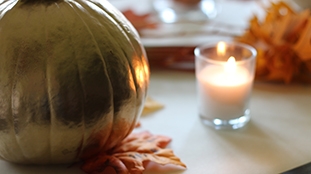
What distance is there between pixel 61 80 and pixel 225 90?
262 millimetres

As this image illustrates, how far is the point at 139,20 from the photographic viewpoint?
87 cm

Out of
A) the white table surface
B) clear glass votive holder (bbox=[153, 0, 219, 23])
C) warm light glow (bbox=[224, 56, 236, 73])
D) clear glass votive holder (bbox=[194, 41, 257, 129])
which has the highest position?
clear glass votive holder (bbox=[153, 0, 219, 23])

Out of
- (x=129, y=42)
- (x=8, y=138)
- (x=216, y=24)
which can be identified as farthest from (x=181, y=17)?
(x=8, y=138)

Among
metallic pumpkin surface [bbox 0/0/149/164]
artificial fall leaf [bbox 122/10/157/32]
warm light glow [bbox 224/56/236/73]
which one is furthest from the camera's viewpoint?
artificial fall leaf [bbox 122/10/157/32]

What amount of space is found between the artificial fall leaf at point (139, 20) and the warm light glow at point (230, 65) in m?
0.27

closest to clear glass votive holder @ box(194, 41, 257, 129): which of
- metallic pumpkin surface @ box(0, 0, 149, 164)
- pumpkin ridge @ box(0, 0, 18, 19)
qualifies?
→ metallic pumpkin surface @ box(0, 0, 149, 164)

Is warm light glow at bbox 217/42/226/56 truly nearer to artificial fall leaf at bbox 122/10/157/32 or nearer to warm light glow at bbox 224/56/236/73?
warm light glow at bbox 224/56/236/73

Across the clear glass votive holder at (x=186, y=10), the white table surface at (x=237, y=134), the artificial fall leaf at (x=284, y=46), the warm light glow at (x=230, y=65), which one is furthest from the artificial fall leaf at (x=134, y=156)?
the clear glass votive holder at (x=186, y=10)

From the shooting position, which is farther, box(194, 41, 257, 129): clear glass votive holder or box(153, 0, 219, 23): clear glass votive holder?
box(153, 0, 219, 23): clear glass votive holder

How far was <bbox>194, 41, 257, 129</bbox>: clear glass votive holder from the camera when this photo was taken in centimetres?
61

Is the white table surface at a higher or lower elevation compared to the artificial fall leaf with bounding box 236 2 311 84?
lower

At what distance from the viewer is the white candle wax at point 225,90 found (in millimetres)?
612

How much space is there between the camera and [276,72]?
71 cm

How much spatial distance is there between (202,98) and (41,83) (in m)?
0.27
